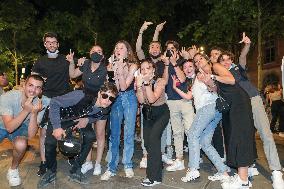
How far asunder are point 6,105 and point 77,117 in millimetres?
1022

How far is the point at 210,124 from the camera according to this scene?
17.8 feet

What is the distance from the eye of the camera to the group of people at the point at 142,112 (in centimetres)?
490

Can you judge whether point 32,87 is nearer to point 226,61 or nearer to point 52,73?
point 52,73

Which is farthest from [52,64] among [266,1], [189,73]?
[266,1]

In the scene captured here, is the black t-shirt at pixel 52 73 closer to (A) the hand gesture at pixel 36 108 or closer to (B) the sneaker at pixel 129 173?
(A) the hand gesture at pixel 36 108

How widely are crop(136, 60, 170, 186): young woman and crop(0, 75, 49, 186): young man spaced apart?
4.84 feet

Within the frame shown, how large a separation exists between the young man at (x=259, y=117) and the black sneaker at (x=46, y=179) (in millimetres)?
3058

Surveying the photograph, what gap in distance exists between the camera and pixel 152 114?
5.30 m

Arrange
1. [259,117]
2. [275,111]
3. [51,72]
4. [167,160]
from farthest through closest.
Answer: [275,111] → [167,160] → [51,72] → [259,117]

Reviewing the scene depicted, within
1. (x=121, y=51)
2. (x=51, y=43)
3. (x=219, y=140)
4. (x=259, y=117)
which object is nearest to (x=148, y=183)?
(x=219, y=140)

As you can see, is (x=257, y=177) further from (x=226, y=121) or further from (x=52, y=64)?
(x=52, y=64)

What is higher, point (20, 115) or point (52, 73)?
point (52, 73)

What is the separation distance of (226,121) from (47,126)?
267 centimetres

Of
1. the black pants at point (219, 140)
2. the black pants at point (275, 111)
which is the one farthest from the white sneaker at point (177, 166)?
the black pants at point (275, 111)
